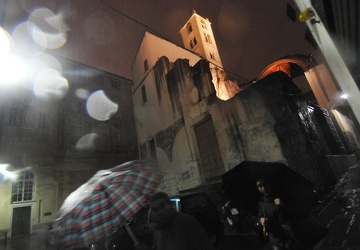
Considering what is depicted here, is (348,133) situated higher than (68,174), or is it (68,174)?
(68,174)

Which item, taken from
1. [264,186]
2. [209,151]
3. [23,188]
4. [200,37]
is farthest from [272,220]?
[200,37]

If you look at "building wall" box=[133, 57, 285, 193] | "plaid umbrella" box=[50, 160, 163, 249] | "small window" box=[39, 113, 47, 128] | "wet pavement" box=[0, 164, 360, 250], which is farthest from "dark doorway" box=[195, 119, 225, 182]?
"small window" box=[39, 113, 47, 128]

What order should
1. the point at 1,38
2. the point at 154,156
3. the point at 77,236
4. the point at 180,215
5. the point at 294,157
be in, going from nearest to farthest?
1. the point at 180,215
2. the point at 77,236
3. the point at 1,38
4. the point at 294,157
5. the point at 154,156

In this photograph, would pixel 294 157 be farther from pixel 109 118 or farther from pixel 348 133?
pixel 109 118

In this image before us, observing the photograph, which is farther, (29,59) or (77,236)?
(29,59)

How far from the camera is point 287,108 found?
8.65 meters

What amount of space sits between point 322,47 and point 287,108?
6907 millimetres

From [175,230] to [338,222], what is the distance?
5270 mm

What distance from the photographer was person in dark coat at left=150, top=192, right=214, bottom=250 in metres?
2.17

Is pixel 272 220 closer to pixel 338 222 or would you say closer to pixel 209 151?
pixel 338 222

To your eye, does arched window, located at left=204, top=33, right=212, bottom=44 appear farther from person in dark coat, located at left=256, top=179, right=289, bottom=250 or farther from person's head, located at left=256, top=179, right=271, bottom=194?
person in dark coat, located at left=256, top=179, right=289, bottom=250

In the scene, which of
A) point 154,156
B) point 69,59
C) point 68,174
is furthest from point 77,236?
point 69,59

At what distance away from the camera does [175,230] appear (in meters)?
2.24

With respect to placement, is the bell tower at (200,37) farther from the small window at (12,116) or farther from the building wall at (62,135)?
the small window at (12,116)
